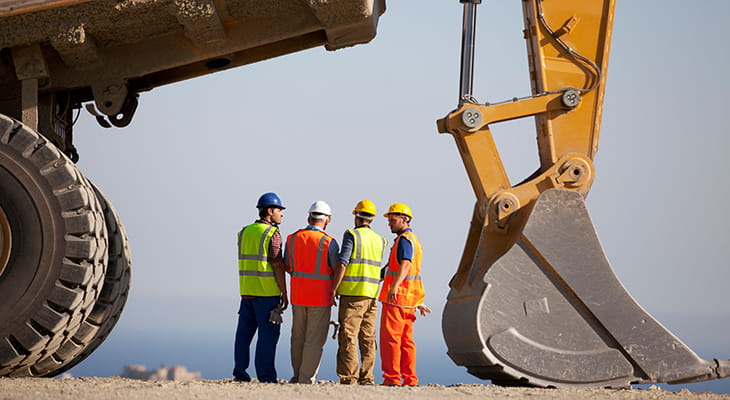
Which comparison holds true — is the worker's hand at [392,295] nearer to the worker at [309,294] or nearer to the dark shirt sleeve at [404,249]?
the dark shirt sleeve at [404,249]

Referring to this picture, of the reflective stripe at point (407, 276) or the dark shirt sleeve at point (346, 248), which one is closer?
the dark shirt sleeve at point (346, 248)

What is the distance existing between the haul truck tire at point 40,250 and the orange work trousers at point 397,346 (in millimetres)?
2435

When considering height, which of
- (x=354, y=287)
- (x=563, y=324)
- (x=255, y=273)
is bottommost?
(x=563, y=324)

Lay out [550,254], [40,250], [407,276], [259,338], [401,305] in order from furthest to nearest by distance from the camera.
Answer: [407,276] → [401,305] → [259,338] → [550,254] → [40,250]

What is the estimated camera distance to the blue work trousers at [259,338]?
773 centimetres

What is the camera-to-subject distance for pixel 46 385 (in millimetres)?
6258

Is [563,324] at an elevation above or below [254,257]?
below

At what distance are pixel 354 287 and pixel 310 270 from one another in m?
0.39

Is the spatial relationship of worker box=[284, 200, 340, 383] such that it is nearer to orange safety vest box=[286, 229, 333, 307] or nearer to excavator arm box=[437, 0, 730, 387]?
orange safety vest box=[286, 229, 333, 307]

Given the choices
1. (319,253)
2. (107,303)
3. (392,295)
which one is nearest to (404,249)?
(392,295)

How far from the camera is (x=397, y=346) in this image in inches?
311

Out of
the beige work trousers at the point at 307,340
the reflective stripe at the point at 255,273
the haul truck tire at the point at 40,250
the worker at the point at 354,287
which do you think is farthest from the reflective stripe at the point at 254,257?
the haul truck tire at the point at 40,250

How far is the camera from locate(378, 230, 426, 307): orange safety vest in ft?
26.4

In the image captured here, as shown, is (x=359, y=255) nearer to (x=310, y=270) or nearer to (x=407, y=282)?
(x=310, y=270)
